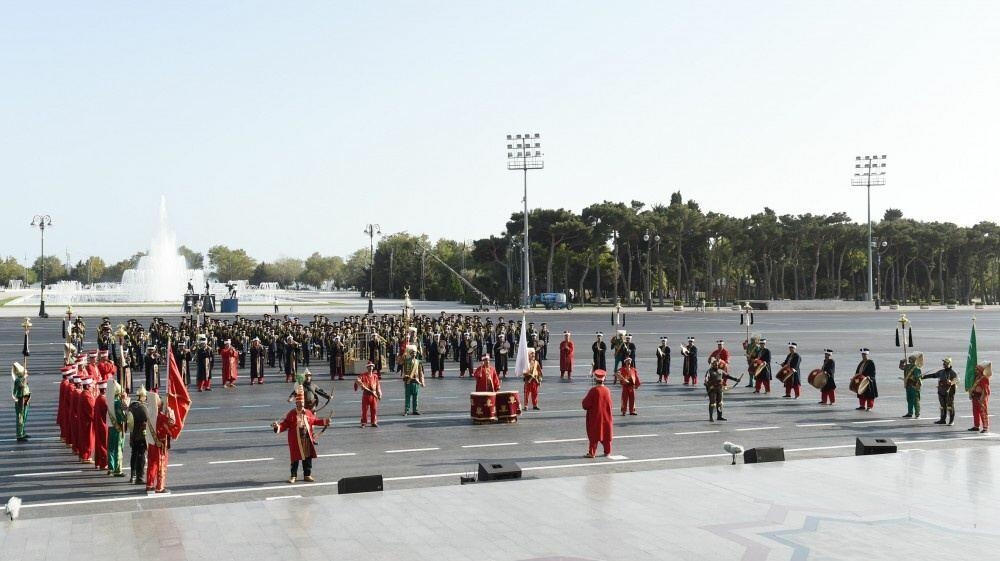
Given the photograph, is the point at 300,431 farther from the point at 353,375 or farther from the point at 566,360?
the point at 353,375

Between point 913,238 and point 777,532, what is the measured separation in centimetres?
11373

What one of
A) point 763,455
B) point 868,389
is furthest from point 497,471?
point 868,389

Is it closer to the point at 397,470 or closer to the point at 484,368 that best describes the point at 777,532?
the point at 397,470

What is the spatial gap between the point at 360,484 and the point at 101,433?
18.0 feet

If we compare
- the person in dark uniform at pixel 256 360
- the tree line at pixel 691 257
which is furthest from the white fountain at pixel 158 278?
the person in dark uniform at pixel 256 360

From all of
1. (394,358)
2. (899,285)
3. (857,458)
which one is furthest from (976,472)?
(899,285)

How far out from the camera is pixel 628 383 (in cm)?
2075

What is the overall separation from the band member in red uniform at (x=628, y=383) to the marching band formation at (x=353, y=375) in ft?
0.10

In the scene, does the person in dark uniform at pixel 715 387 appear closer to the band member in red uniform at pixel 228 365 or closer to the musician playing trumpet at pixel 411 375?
the musician playing trumpet at pixel 411 375

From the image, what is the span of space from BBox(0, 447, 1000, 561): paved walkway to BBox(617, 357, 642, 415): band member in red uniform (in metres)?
6.48

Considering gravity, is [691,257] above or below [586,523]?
above

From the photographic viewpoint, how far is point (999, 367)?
34.6 m

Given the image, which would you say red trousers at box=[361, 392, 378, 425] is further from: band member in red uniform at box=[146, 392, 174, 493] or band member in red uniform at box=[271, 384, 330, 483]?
band member in red uniform at box=[146, 392, 174, 493]

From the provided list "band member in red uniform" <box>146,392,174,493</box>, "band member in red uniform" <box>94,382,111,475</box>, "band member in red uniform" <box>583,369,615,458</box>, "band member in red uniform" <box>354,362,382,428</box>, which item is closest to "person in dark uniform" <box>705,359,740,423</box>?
"band member in red uniform" <box>583,369,615,458</box>
